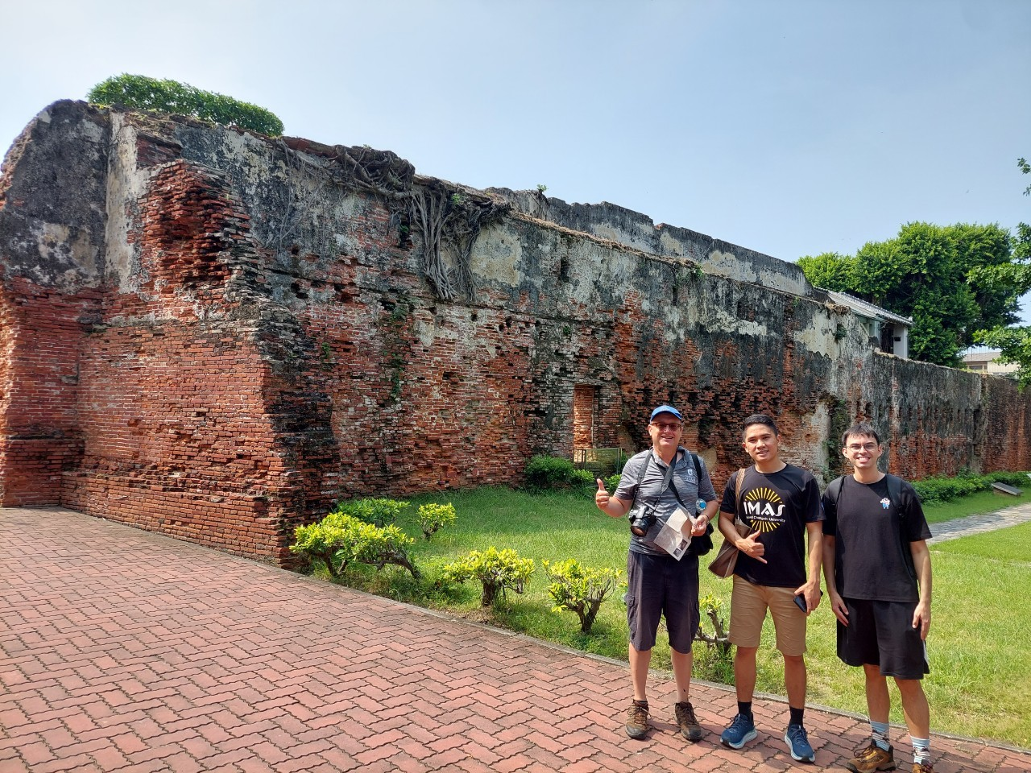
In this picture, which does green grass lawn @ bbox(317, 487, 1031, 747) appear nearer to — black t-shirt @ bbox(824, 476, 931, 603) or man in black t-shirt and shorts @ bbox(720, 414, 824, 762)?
man in black t-shirt and shorts @ bbox(720, 414, 824, 762)

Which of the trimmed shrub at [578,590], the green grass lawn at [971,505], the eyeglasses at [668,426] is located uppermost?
the eyeglasses at [668,426]

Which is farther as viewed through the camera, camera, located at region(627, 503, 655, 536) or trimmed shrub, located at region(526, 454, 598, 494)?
trimmed shrub, located at region(526, 454, 598, 494)

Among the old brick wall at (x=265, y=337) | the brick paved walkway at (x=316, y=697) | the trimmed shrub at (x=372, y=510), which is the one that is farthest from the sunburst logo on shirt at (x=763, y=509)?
the old brick wall at (x=265, y=337)

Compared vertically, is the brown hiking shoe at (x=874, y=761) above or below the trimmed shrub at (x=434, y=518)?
below

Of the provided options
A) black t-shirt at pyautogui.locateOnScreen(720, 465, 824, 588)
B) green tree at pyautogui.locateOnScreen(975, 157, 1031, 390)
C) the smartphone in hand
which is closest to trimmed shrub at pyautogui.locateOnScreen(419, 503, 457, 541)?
black t-shirt at pyautogui.locateOnScreen(720, 465, 824, 588)

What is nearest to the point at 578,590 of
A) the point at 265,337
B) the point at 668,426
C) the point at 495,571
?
the point at 495,571

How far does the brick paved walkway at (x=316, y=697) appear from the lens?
3160mm

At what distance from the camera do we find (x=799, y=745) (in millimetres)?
3285

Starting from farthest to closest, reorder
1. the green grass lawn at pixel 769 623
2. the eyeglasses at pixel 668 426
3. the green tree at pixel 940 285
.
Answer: the green tree at pixel 940 285 → the green grass lawn at pixel 769 623 → the eyeglasses at pixel 668 426

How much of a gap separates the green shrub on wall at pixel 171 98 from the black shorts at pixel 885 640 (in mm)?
23516

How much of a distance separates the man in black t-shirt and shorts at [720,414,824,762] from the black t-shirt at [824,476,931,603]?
0.13m

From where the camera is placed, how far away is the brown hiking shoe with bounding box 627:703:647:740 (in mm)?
3420

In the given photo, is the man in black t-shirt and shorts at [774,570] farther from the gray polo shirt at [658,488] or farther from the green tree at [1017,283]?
the green tree at [1017,283]

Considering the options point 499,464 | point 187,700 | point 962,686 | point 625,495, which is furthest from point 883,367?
point 187,700
